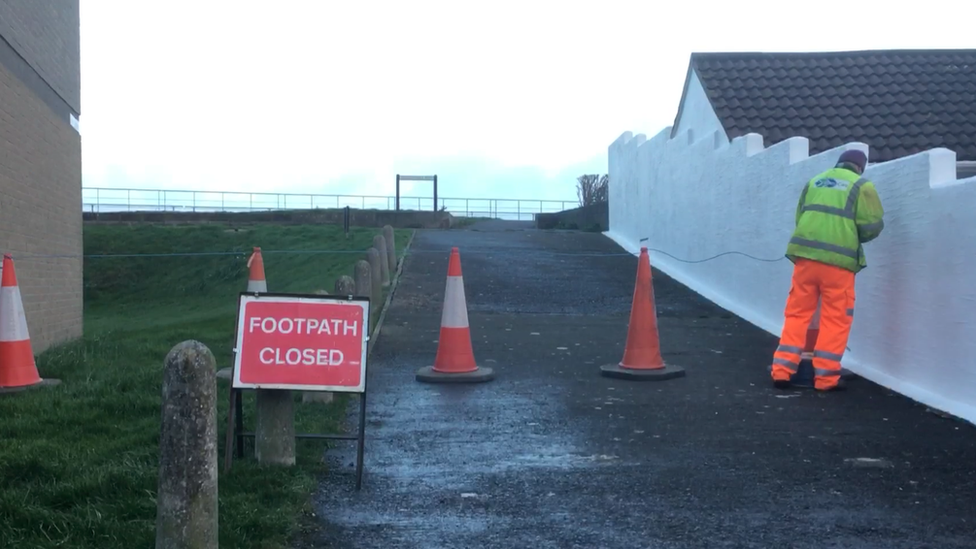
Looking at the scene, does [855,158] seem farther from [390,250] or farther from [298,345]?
[390,250]

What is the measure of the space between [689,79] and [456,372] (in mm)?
9654

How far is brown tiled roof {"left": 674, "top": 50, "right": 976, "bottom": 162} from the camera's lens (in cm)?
1352

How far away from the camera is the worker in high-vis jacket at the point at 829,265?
7.78 meters

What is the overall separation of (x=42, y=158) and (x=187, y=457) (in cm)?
878

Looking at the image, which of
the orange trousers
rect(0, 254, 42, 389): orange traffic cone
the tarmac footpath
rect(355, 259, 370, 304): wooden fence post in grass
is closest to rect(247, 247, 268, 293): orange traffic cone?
rect(355, 259, 370, 304): wooden fence post in grass

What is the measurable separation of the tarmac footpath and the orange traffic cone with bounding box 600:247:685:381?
0.63 ft

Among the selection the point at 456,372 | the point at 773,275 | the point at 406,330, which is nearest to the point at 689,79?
the point at 773,275

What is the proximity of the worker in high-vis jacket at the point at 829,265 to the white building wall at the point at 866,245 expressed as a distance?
466mm

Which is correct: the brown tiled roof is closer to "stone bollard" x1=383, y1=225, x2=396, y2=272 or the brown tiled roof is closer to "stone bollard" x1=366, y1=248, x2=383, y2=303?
"stone bollard" x1=366, y1=248, x2=383, y2=303

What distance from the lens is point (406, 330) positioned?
1116 cm

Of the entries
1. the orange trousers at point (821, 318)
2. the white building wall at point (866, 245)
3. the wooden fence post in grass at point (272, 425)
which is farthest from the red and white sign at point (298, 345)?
the white building wall at point (866, 245)

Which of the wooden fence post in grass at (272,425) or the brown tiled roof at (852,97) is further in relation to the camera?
the brown tiled roof at (852,97)

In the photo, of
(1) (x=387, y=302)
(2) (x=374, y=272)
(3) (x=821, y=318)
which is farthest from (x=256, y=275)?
(3) (x=821, y=318)

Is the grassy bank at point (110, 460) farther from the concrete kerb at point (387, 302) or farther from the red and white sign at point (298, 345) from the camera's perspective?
the concrete kerb at point (387, 302)
